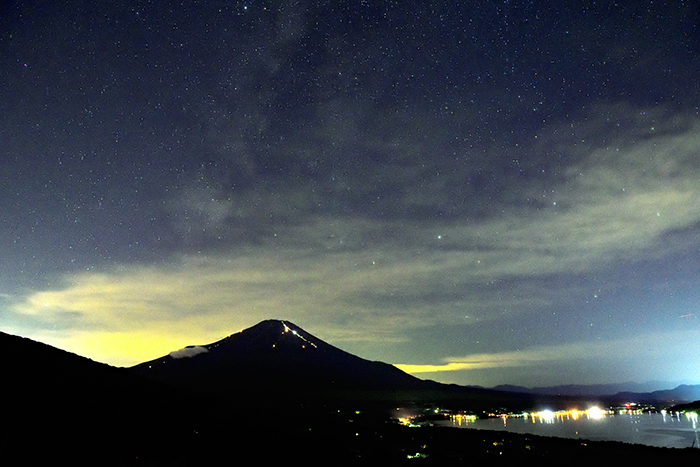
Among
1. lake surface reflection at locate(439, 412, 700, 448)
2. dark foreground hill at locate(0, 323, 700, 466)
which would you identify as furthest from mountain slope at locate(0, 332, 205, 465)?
lake surface reflection at locate(439, 412, 700, 448)

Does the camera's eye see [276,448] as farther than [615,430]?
No

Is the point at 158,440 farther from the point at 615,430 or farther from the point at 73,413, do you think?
the point at 615,430

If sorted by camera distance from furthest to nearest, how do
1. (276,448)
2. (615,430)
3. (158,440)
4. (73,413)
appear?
(615,430) → (276,448) → (158,440) → (73,413)

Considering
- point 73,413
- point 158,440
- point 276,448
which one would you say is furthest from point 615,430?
point 73,413

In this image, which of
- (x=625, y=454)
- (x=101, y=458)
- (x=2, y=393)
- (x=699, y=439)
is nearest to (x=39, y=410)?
(x=2, y=393)

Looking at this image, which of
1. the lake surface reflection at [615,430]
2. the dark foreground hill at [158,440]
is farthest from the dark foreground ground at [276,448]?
the lake surface reflection at [615,430]

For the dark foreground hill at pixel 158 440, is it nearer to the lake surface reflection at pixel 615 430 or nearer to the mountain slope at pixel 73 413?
the mountain slope at pixel 73 413

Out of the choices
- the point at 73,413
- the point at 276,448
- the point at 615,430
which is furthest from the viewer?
the point at 615,430

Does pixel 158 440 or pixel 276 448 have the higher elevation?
pixel 158 440

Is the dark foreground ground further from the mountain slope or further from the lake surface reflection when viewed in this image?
the lake surface reflection

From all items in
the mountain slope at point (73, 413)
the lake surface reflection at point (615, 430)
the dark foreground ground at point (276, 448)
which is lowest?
the lake surface reflection at point (615, 430)

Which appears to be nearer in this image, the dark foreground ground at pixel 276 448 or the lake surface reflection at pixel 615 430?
the dark foreground ground at pixel 276 448
